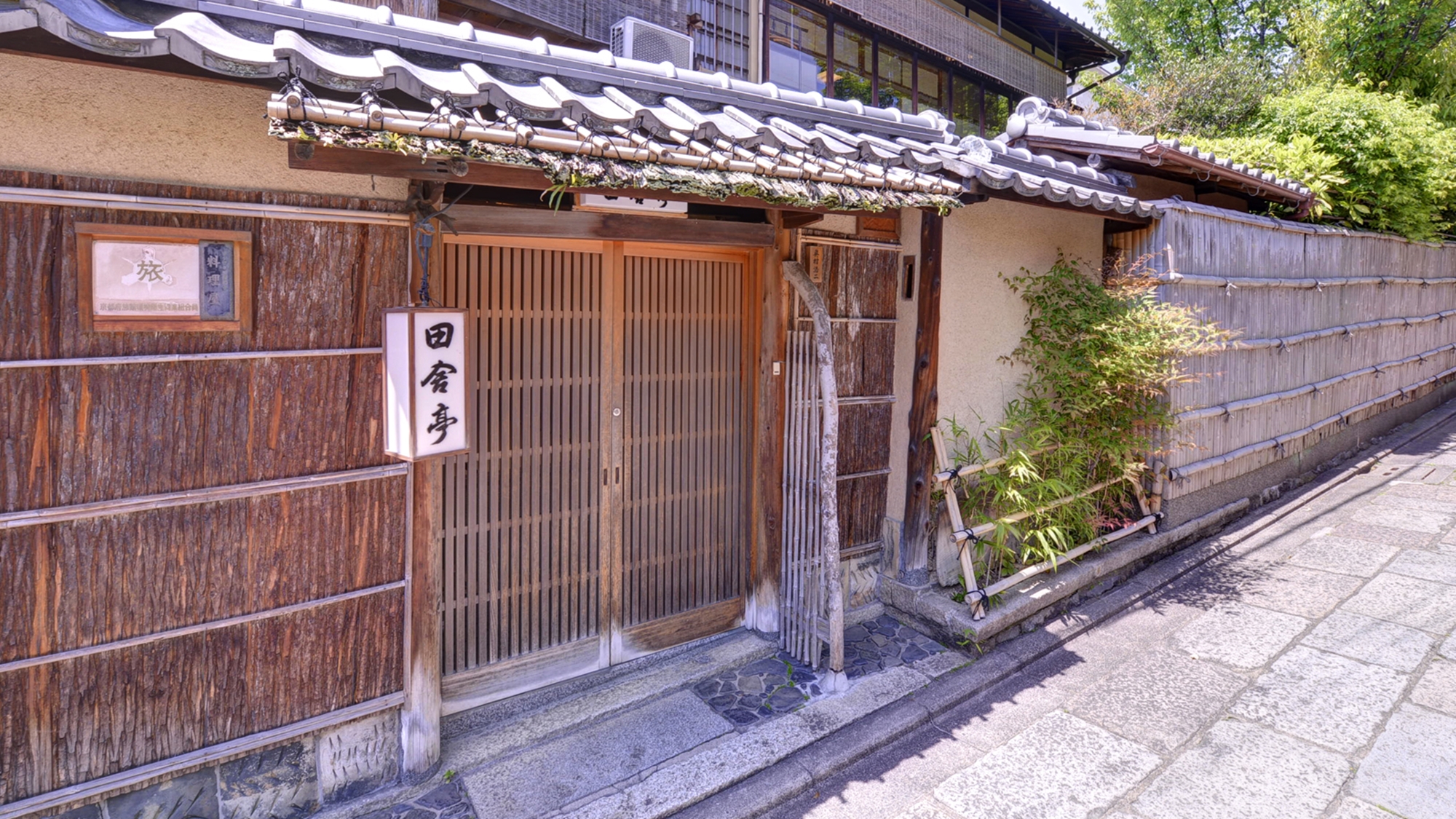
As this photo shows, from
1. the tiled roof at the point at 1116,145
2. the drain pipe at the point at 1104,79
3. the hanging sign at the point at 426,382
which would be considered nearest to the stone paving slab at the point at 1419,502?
the tiled roof at the point at 1116,145

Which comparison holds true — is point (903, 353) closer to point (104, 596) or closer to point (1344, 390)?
point (104, 596)

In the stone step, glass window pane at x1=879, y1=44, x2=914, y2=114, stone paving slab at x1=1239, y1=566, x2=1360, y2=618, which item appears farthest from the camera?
glass window pane at x1=879, y1=44, x2=914, y2=114

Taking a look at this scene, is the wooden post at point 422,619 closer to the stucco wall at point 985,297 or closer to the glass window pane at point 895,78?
the stucco wall at point 985,297

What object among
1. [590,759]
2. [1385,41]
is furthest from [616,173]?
[1385,41]

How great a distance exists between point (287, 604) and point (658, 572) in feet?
8.61

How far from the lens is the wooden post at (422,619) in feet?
14.5

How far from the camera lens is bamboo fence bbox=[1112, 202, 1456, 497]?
26.6 feet

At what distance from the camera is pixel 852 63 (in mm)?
13234

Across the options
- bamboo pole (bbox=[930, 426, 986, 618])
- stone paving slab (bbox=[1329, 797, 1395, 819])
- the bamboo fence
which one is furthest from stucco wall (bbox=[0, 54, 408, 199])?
the bamboo fence

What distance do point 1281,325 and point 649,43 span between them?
28.9ft

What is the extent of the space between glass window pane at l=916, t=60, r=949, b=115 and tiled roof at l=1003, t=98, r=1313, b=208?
22.0 feet

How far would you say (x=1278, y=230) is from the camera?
9.48 meters

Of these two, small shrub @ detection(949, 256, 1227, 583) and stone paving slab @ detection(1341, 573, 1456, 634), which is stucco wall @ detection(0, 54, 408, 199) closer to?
small shrub @ detection(949, 256, 1227, 583)

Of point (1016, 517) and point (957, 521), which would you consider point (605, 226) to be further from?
point (1016, 517)
